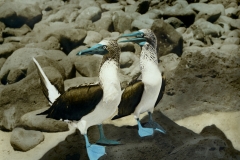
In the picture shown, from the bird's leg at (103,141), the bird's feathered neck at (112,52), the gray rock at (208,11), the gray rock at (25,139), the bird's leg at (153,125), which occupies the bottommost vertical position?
the gray rock at (25,139)

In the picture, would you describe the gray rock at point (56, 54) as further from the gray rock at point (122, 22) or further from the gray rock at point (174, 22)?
the gray rock at point (174, 22)

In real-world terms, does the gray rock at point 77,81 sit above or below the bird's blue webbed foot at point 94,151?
above

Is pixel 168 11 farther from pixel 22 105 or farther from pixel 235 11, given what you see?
pixel 22 105

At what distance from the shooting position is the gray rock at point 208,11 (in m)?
2.99

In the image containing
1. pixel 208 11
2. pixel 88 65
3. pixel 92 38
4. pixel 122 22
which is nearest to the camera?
pixel 88 65

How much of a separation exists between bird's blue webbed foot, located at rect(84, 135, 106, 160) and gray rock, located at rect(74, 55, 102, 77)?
578mm

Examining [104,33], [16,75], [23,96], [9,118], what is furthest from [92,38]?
[9,118]

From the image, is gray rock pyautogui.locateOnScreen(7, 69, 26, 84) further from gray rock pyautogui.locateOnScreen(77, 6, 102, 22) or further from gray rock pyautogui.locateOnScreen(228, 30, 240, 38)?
gray rock pyautogui.locateOnScreen(228, 30, 240, 38)

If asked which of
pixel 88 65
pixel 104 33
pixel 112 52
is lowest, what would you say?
pixel 104 33

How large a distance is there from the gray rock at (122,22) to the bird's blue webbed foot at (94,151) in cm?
127

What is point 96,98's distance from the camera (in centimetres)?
160

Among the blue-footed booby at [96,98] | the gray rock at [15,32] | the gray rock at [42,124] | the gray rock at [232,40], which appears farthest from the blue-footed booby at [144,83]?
the gray rock at [15,32]

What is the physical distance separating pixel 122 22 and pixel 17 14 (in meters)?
0.82

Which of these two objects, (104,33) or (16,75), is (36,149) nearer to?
(16,75)
